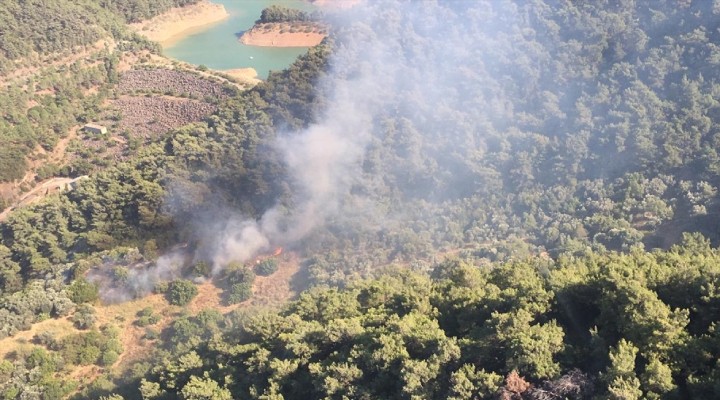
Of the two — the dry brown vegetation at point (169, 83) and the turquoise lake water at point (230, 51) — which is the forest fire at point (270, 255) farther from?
the turquoise lake water at point (230, 51)

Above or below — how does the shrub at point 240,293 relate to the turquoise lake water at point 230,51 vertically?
below

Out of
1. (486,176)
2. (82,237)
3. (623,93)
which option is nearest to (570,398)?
(486,176)

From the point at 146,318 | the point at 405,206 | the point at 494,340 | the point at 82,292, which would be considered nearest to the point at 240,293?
the point at 146,318

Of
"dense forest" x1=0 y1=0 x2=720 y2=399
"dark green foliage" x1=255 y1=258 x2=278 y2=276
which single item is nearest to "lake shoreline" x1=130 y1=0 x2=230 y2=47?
"dense forest" x1=0 y1=0 x2=720 y2=399

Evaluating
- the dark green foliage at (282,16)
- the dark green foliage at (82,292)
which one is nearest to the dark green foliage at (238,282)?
the dark green foliage at (82,292)

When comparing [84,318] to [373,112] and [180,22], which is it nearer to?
[373,112]

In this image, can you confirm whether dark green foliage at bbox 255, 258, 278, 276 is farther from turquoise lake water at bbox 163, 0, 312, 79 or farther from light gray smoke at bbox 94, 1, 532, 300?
turquoise lake water at bbox 163, 0, 312, 79
